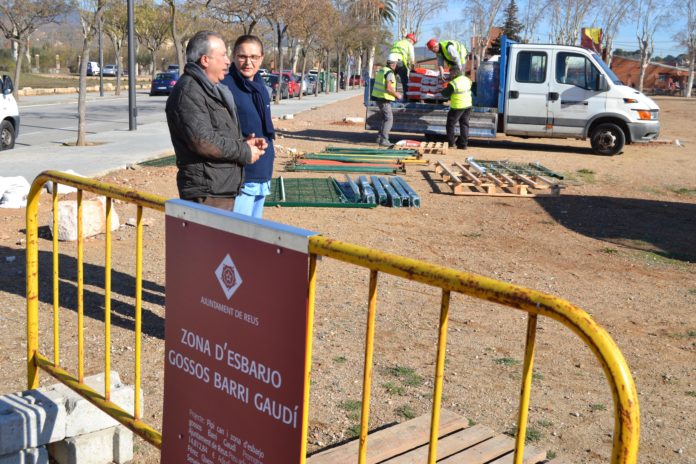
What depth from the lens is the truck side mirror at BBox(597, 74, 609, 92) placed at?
17516 mm

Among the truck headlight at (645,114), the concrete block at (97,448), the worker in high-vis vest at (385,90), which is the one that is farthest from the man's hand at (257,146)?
the truck headlight at (645,114)

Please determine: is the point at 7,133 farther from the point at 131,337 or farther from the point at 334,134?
the point at 131,337

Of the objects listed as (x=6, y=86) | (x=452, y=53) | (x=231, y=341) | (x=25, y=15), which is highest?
(x=25, y=15)

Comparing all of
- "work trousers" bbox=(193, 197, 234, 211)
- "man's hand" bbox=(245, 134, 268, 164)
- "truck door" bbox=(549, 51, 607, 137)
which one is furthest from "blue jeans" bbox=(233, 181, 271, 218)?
"truck door" bbox=(549, 51, 607, 137)

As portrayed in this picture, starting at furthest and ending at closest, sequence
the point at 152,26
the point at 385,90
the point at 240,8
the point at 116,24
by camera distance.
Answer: the point at 152,26
the point at 116,24
the point at 240,8
the point at 385,90

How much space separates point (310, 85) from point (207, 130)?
165 ft

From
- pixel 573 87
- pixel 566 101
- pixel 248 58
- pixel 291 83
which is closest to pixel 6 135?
pixel 566 101

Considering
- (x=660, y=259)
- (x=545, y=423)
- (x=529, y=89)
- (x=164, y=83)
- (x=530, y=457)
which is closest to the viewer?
(x=530, y=457)

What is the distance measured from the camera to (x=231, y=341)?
2.61m

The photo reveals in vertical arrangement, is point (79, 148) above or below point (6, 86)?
below

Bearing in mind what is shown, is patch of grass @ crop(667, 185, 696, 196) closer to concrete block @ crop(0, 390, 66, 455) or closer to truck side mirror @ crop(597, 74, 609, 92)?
truck side mirror @ crop(597, 74, 609, 92)

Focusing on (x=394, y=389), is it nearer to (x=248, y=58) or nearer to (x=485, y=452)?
(x=485, y=452)

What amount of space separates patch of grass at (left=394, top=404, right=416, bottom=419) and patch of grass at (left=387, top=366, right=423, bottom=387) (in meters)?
0.33

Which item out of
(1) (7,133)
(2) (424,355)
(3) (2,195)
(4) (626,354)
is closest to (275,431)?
(2) (424,355)
